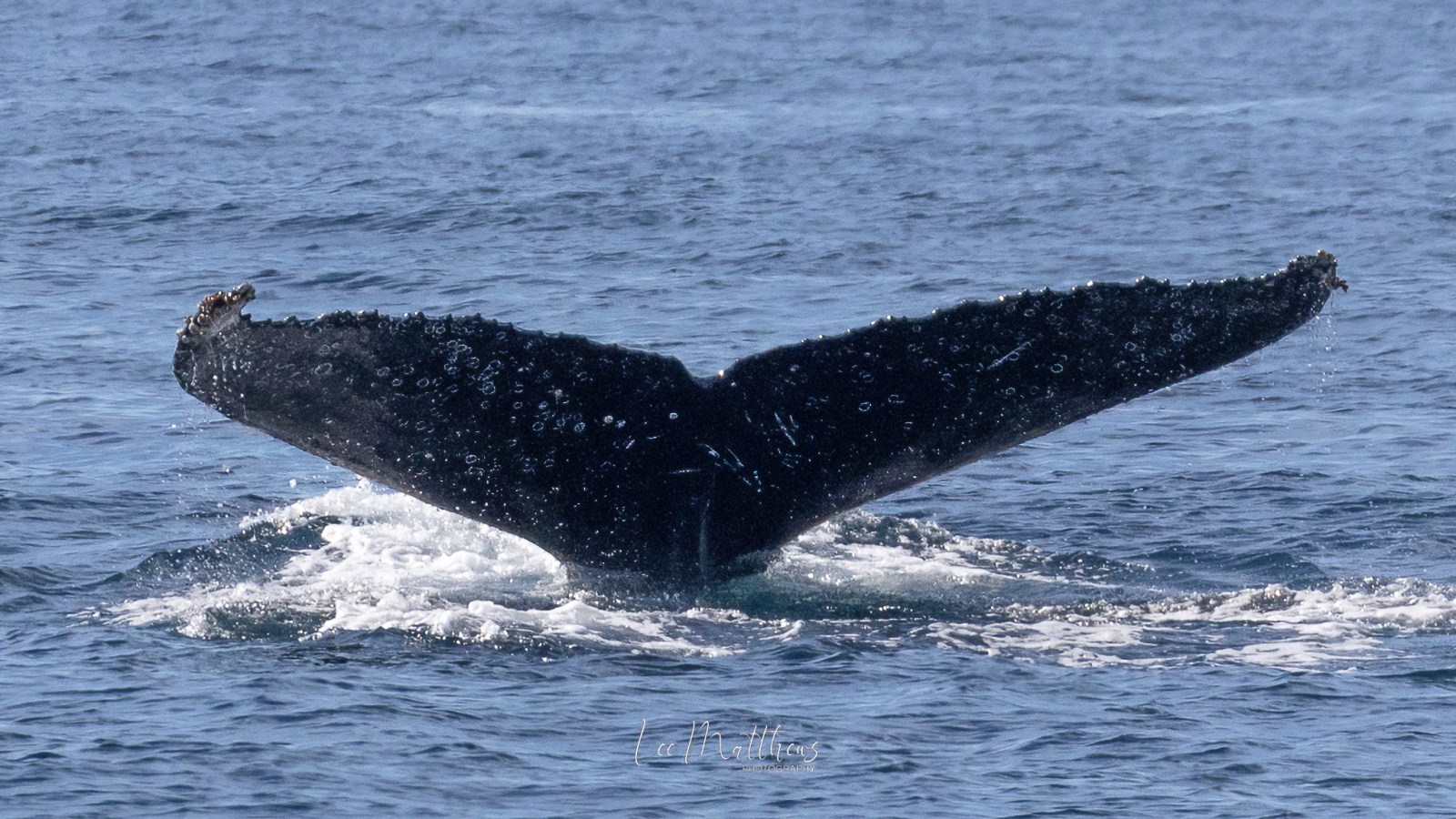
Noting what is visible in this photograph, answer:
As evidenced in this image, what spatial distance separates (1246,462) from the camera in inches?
563

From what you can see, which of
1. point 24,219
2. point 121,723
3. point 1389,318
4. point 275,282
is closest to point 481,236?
point 275,282

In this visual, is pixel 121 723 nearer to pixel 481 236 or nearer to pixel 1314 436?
pixel 1314 436

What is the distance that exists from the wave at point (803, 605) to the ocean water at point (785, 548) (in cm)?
4

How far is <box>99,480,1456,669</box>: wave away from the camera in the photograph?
9805 mm

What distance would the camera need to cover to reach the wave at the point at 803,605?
386 inches

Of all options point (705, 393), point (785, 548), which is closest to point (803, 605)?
point (785, 548)

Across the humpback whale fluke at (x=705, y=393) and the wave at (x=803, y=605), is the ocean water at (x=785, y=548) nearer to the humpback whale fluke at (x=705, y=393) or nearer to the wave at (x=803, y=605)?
the wave at (x=803, y=605)

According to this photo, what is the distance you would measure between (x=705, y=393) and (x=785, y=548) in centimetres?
287

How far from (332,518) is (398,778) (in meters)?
4.66

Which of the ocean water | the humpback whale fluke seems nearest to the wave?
the ocean water

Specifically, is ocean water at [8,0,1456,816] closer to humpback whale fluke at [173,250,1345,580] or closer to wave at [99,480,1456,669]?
wave at [99,480,1456,669]

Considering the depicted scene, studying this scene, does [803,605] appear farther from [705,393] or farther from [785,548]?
[705,393]

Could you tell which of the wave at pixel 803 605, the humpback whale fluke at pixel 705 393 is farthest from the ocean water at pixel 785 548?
the humpback whale fluke at pixel 705 393

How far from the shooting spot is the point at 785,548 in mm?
11773
